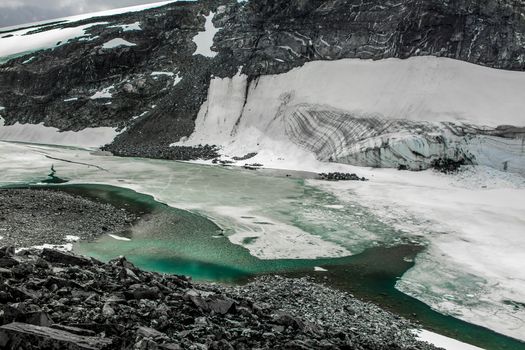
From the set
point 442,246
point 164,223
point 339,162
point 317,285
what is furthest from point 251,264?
point 339,162

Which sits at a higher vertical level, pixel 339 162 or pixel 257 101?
pixel 257 101

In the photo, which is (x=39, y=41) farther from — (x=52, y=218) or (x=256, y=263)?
(x=256, y=263)

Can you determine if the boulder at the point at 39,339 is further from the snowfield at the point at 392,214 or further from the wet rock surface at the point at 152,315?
the snowfield at the point at 392,214

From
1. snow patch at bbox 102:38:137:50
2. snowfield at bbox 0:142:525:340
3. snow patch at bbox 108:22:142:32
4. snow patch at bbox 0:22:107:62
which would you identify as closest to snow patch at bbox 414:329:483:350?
snowfield at bbox 0:142:525:340

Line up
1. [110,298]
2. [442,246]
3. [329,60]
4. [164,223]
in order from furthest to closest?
[329,60]
[164,223]
[442,246]
[110,298]

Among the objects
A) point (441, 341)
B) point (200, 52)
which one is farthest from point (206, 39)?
point (441, 341)

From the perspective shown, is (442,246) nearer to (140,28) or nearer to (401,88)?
(401,88)

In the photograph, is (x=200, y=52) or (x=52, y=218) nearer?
(x=52, y=218)

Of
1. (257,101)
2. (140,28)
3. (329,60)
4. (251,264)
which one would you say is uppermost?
(140,28)

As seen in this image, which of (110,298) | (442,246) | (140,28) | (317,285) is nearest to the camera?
(110,298)
